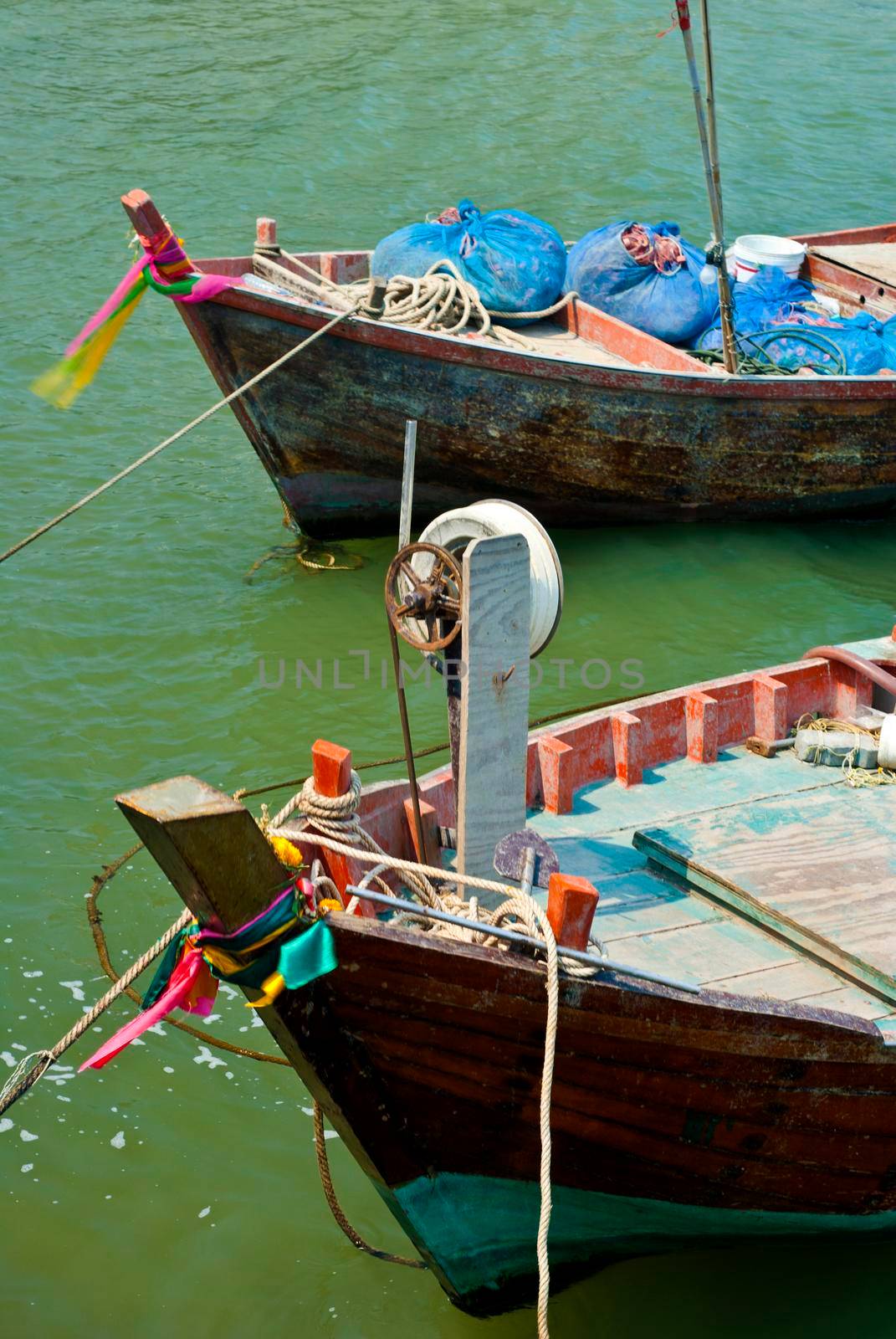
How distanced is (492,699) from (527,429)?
4.95 meters

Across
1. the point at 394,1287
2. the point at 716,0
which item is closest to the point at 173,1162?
the point at 394,1287

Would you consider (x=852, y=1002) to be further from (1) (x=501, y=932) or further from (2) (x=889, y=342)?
(2) (x=889, y=342)

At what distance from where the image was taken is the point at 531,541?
442cm

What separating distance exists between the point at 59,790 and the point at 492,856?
3338 mm

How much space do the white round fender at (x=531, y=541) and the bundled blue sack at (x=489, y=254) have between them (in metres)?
5.18

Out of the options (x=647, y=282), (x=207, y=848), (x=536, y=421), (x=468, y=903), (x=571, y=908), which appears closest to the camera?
(x=207, y=848)

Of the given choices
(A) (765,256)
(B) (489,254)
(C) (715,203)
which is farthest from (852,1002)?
(A) (765,256)

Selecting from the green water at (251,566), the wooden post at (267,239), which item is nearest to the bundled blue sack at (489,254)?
the wooden post at (267,239)

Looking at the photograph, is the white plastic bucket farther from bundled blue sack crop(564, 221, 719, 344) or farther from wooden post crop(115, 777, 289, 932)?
wooden post crop(115, 777, 289, 932)

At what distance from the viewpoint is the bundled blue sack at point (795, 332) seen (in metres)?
9.36

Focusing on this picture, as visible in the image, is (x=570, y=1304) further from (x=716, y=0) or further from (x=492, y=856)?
(x=716, y=0)

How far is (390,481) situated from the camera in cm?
Answer: 912

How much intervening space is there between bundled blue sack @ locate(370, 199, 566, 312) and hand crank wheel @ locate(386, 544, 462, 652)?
5.48 metres

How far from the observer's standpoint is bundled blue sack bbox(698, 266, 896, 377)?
936cm
